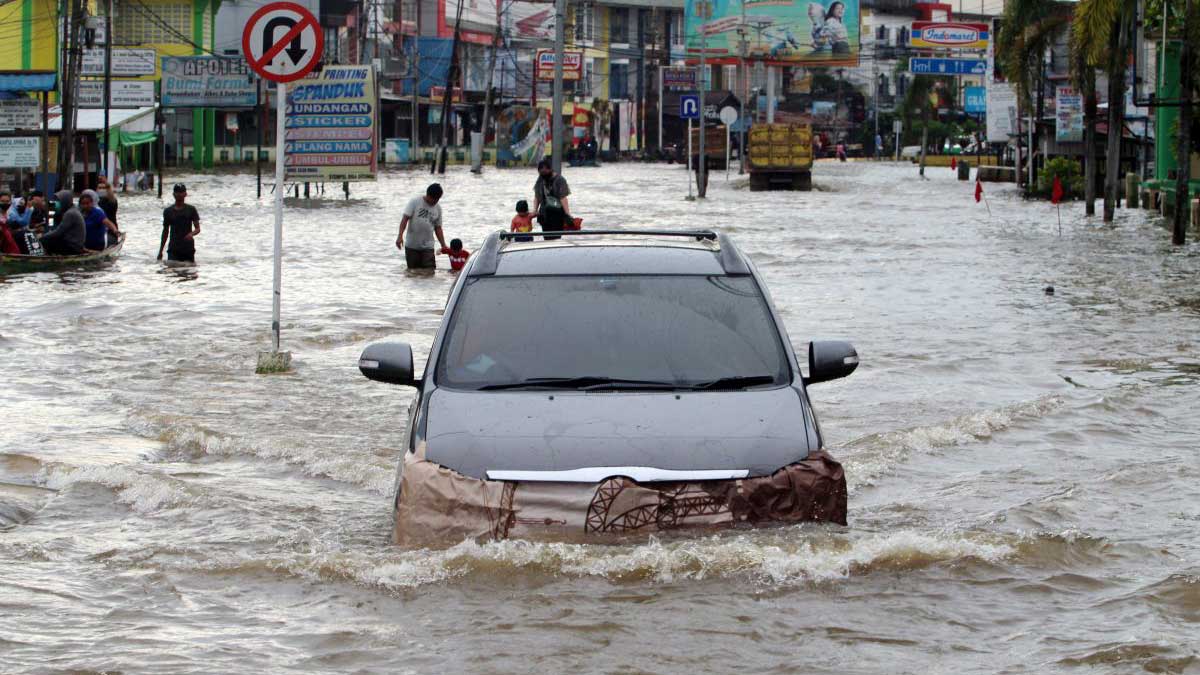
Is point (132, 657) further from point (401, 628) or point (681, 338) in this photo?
point (681, 338)

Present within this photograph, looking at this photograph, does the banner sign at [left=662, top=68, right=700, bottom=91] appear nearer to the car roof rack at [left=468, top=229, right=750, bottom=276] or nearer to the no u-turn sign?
the no u-turn sign

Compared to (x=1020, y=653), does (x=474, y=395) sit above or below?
above

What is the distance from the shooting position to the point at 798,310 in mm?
19391

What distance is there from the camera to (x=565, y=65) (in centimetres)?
10869

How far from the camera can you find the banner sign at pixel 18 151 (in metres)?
29.3

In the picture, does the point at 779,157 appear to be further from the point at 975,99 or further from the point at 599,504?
the point at 599,504

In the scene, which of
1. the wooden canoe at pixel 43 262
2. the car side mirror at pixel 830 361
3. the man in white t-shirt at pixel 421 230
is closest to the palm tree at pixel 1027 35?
the man in white t-shirt at pixel 421 230

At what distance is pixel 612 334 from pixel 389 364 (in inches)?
36.8

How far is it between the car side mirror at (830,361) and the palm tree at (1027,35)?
3797 cm

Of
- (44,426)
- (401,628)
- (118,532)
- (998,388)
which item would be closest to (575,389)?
(401,628)

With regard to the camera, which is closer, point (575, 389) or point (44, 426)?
point (575, 389)

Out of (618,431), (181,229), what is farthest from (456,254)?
(618,431)

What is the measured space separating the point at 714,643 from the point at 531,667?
2.18 ft

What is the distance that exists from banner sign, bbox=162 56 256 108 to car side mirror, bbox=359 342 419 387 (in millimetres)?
59601
